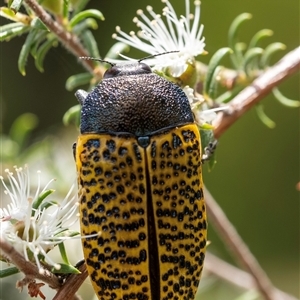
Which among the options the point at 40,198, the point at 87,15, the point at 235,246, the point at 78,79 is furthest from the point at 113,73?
the point at 235,246

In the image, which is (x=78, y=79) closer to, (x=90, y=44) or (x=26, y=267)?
(x=90, y=44)

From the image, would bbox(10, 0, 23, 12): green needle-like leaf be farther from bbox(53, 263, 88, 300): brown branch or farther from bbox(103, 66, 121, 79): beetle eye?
bbox(53, 263, 88, 300): brown branch

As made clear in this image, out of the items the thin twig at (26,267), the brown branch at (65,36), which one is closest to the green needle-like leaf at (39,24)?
the brown branch at (65,36)

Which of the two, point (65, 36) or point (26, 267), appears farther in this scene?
point (65, 36)

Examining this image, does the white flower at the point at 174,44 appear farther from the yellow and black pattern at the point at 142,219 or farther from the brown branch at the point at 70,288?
the brown branch at the point at 70,288

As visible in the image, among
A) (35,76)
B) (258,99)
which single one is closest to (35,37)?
(258,99)

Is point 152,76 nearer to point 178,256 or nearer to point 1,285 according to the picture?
point 178,256

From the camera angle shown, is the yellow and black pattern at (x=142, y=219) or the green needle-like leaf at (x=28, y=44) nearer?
the yellow and black pattern at (x=142, y=219)
